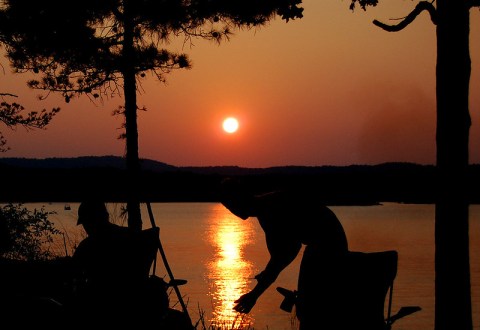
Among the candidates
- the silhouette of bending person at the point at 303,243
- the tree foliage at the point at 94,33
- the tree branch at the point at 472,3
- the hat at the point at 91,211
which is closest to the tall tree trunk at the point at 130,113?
the tree foliage at the point at 94,33

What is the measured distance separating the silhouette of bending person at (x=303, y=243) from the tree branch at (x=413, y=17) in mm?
2461

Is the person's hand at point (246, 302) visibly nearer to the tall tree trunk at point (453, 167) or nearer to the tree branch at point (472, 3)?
the tall tree trunk at point (453, 167)

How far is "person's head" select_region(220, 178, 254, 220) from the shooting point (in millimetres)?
4863

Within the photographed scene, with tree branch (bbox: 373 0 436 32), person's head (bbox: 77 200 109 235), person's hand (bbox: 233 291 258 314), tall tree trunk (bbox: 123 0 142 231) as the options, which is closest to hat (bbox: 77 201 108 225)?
person's head (bbox: 77 200 109 235)

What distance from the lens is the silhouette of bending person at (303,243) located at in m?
4.92

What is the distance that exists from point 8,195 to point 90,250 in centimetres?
932

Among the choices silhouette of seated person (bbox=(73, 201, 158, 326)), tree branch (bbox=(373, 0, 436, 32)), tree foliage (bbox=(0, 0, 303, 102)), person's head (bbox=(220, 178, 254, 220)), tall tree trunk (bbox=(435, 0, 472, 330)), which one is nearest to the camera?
person's head (bbox=(220, 178, 254, 220))

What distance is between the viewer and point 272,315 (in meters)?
18.6

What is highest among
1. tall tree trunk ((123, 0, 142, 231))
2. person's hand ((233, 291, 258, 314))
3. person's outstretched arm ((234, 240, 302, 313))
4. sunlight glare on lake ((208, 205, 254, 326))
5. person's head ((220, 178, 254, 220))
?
tall tree trunk ((123, 0, 142, 231))

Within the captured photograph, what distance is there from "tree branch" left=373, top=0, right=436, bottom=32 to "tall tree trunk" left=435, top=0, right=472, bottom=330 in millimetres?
205

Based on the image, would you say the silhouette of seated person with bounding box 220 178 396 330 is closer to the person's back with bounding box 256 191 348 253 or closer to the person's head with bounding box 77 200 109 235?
the person's back with bounding box 256 191 348 253

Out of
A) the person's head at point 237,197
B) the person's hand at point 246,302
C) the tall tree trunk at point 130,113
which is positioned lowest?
the person's hand at point 246,302

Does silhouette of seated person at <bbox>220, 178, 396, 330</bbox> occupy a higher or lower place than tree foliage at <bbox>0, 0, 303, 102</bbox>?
lower

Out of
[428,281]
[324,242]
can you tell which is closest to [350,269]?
[324,242]
